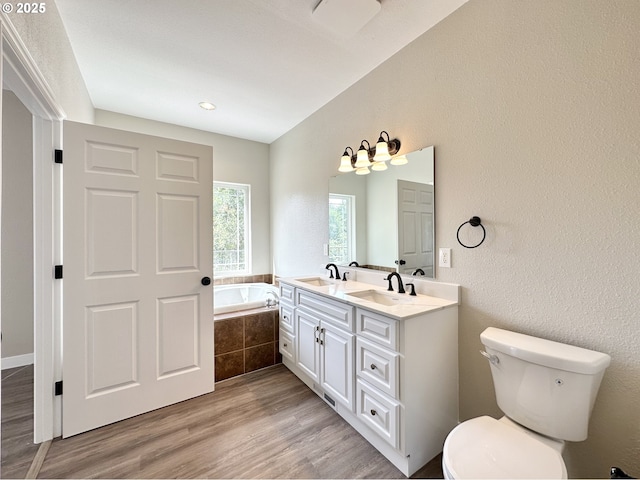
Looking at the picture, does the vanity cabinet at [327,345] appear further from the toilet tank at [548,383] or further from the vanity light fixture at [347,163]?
the vanity light fixture at [347,163]

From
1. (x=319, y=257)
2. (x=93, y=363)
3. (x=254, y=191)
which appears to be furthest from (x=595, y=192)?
(x=254, y=191)

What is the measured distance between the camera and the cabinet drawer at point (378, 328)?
57.4 inches

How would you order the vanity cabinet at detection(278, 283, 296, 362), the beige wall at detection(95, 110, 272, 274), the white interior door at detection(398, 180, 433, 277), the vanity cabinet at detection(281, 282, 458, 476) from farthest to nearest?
the beige wall at detection(95, 110, 272, 274) < the vanity cabinet at detection(278, 283, 296, 362) < the white interior door at detection(398, 180, 433, 277) < the vanity cabinet at detection(281, 282, 458, 476)

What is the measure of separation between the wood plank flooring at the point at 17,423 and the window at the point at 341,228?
235 centimetres

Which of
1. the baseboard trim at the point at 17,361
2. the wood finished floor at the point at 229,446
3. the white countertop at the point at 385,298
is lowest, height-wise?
the wood finished floor at the point at 229,446

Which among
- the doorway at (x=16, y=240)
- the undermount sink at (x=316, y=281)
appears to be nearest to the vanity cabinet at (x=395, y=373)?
the undermount sink at (x=316, y=281)

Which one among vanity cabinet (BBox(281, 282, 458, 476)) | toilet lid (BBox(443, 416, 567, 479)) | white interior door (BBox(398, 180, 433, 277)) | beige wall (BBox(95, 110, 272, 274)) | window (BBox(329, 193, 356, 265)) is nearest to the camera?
toilet lid (BBox(443, 416, 567, 479))

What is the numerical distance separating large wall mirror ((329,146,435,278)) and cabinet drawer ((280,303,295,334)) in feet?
2.11

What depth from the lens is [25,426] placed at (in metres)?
1.79

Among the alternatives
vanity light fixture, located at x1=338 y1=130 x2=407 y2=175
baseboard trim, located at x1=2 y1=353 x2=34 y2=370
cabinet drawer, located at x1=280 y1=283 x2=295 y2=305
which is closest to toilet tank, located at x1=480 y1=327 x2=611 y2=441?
vanity light fixture, located at x1=338 y1=130 x2=407 y2=175

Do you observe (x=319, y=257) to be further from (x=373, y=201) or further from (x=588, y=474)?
(x=588, y=474)

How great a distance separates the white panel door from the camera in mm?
1751

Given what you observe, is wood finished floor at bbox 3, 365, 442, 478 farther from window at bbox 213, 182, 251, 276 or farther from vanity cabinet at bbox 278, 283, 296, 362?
window at bbox 213, 182, 251, 276

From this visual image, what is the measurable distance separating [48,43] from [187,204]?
1099mm
